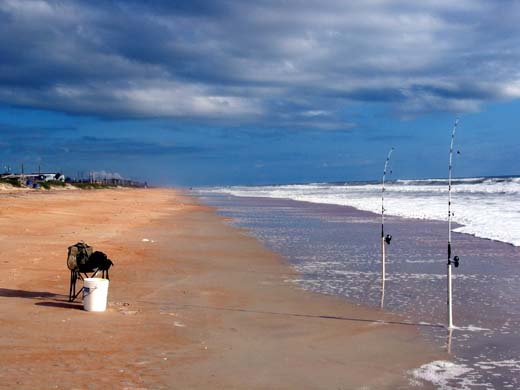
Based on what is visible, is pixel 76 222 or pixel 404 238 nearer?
pixel 404 238

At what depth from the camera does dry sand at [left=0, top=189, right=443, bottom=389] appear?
5.34m

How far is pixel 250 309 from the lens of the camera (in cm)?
828

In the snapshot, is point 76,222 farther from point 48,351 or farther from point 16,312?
point 48,351

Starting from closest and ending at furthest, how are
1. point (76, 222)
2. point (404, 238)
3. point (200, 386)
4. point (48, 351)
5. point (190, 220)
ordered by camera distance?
1. point (200, 386)
2. point (48, 351)
3. point (404, 238)
4. point (76, 222)
5. point (190, 220)

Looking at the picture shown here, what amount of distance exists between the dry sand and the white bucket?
0.39ft

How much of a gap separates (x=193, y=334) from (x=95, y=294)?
1517mm

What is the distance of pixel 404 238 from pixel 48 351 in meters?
13.5

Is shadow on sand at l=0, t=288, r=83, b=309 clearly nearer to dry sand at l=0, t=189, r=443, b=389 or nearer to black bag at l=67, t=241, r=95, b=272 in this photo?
dry sand at l=0, t=189, r=443, b=389

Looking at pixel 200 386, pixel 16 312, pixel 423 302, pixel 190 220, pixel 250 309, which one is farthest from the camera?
pixel 190 220

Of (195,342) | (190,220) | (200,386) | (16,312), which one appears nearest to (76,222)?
(190,220)

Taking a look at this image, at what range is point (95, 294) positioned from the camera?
7473 mm

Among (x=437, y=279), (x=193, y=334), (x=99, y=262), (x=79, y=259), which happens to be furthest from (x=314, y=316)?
(x=437, y=279)

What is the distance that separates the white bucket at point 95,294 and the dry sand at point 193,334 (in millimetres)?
118

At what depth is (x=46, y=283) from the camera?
960 cm
